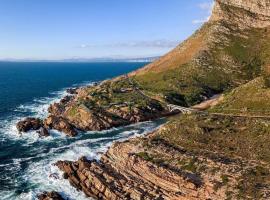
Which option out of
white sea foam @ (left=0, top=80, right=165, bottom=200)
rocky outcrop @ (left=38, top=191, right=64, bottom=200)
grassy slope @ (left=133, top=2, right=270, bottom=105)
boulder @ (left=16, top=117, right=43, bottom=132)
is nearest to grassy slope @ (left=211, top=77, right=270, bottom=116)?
grassy slope @ (left=133, top=2, right=270, bottom=105)

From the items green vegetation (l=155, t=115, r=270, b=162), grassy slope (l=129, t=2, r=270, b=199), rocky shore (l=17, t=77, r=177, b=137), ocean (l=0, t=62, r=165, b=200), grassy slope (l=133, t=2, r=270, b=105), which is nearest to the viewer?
grassy slope (l=129, t=2, r=270, b=199)

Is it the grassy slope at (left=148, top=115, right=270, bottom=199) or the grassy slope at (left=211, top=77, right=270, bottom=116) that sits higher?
the grassy slope at (left=211, top=77, right=270, bottom=116)

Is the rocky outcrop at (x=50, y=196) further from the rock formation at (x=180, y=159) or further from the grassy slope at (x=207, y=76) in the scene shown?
the grassy slope at (x=207, y=76)

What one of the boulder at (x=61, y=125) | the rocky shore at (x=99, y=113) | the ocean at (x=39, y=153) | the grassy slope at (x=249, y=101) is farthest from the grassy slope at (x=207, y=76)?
the boulder at (x=61, y=125)

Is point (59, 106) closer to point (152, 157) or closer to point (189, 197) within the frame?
point (152, 157)

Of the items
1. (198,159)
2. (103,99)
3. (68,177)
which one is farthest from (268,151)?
(103,99)

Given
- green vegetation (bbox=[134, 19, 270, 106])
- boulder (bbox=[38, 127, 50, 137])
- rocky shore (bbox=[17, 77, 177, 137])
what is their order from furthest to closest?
green vegetation (bbox=[134, 19, 270, 106]) < rocky shore (bbox=[17, 77, 177, 137]) < boulder (bbox=[38, 127, 50, 137])

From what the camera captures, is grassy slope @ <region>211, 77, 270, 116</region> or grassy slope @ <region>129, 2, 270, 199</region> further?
grassy slope @ <region>211, 77, 270, 116</region>

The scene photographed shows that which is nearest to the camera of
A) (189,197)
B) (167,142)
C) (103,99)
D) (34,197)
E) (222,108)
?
(189,197)

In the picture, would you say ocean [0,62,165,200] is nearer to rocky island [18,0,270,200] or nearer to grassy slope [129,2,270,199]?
rocky island [18,0,270,200]

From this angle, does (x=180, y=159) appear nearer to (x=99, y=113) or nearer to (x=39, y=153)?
(x=39, y=153)
